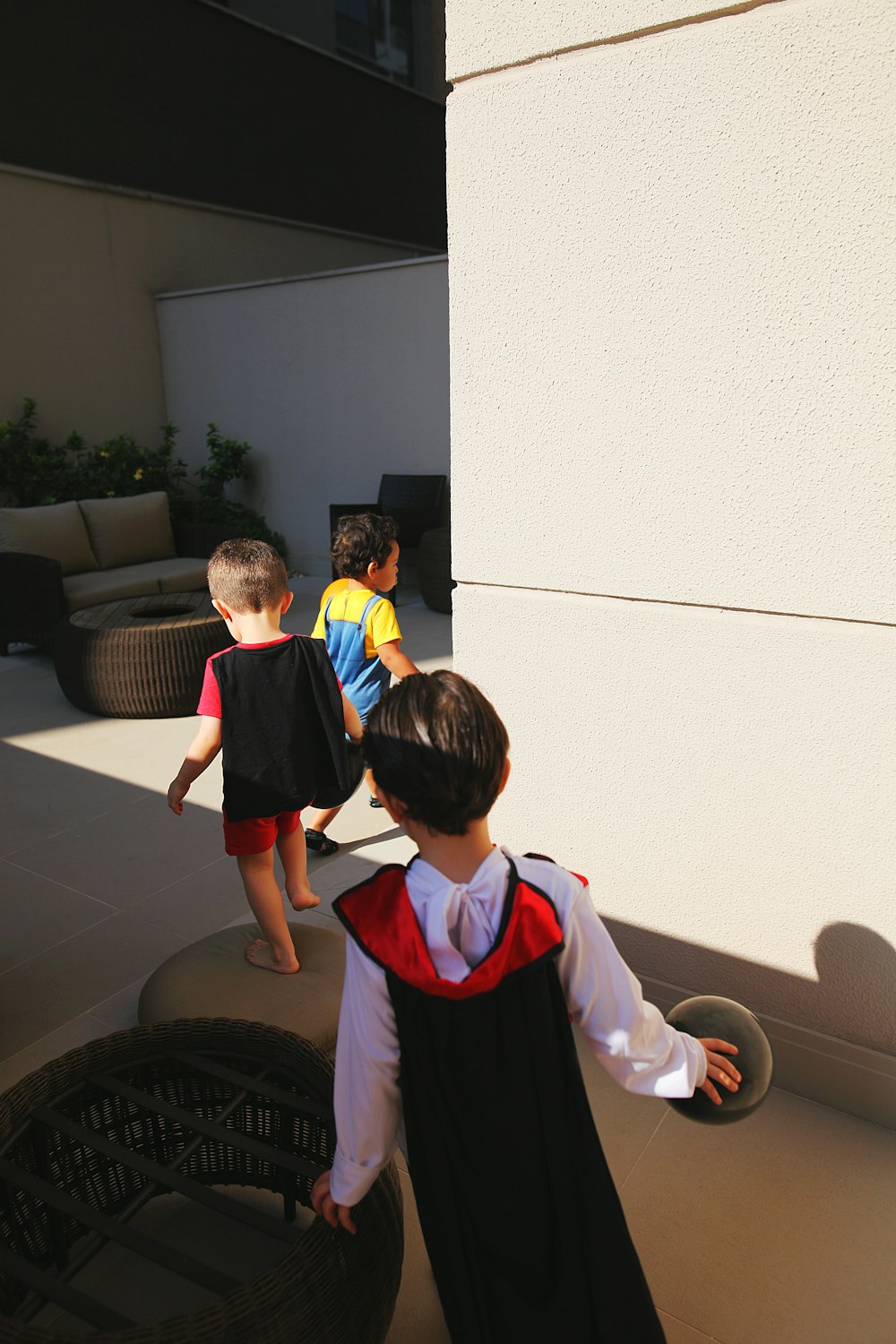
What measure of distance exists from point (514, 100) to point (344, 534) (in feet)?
4.76

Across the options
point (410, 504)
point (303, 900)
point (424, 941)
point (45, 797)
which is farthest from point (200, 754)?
point (410, 504)

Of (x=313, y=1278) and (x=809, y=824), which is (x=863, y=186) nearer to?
(x=809, y=824)

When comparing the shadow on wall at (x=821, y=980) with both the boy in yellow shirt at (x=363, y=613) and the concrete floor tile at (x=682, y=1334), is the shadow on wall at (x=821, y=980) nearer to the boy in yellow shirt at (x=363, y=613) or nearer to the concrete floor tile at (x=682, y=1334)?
the concrete floor tile at (x=682, y=1334)

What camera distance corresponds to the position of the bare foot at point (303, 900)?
2.84 m

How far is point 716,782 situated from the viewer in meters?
2.12

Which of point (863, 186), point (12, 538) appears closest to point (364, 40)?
point (12, 538)

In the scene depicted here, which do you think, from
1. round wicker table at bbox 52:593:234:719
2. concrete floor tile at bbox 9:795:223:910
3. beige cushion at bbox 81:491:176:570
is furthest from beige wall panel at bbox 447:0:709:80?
beige cushion at bbox 81:491:176:570

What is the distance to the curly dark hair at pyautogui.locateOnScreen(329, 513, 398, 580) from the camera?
3102 millimetres

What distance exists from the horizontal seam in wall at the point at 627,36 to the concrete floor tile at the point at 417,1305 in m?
2.34

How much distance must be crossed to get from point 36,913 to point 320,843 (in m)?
1.02

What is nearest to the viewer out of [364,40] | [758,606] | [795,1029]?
[758,606]

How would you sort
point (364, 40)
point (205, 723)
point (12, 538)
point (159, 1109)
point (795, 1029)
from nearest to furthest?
point (159, 1109) → point (795, 1029) → point (205, 723) → point (12, 538) → point (364, 40)

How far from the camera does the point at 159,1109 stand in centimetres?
166

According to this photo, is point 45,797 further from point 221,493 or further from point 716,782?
point 221,493
